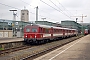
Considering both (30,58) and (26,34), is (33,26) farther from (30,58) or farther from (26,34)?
(30,58)

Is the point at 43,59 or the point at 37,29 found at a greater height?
the point at 37,29

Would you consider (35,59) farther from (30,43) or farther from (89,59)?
(30,43)

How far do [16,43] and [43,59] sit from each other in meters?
13.6

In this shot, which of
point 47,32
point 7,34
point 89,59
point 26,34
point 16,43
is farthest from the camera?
point 7,34

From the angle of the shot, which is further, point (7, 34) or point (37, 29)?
point (7, 34)

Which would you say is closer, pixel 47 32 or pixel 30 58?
pixel 30 58

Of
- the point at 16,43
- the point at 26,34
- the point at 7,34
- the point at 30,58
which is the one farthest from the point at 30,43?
the point at 7,34

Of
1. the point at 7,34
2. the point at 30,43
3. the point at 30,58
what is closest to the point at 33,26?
the point at 30,43

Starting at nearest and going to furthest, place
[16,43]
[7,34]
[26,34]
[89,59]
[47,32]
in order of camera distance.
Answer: [89,59], [16,43], [26,34], [47,32], [7,34]

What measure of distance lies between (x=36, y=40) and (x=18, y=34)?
28.0m

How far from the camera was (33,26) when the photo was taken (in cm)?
3119

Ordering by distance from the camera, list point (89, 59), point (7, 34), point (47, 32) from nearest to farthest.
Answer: point (89, 59)
point (47, 32)
point (7, 34)

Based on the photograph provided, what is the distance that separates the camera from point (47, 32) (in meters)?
34.5

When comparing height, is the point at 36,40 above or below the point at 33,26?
below
